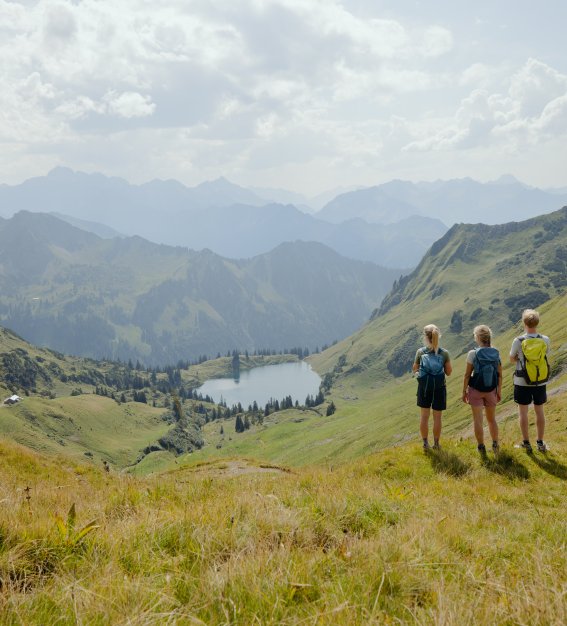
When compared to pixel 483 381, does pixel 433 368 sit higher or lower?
higher

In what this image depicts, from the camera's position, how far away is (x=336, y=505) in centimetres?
666

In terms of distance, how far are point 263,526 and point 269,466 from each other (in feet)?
50.5

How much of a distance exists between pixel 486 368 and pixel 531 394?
1945 millimetres

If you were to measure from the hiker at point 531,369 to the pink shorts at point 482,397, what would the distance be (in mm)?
859

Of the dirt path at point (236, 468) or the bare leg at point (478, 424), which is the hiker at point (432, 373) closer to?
the bare leg at point (478, 424)

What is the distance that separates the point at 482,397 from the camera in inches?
538

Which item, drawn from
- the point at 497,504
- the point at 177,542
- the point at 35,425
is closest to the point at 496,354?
the point at 497,504

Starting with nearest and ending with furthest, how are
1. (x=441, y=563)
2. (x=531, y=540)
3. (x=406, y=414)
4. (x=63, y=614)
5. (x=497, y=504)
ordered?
(x=63, y=614), (x=441, y=563), (x=531, y=540), (x=497, y=504), (x=406, y=414)

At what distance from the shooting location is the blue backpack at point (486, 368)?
13266 millimetres

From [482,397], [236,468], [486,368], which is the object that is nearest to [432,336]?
[486,368]

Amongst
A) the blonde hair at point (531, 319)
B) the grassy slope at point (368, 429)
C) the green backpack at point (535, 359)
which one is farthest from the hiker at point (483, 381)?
the grassy slope at point (368, 429)

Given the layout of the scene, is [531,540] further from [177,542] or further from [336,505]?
[177,542]

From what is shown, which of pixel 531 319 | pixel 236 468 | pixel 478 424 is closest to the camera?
pixel 531 319

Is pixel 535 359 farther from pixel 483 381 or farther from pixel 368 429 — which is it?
pixel 368 429
